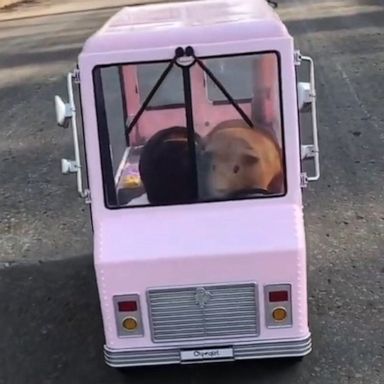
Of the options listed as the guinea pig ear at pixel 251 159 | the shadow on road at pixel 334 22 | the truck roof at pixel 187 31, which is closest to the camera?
the truck roof at pixel 187 31

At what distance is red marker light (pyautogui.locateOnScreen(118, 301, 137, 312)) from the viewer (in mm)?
4699

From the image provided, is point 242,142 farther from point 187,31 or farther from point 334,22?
point 334,22

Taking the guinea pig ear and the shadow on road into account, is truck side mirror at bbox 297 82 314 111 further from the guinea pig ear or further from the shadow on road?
the shadow on road

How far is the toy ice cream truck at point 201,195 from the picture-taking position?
459cm

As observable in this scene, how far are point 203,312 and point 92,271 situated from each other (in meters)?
2.11

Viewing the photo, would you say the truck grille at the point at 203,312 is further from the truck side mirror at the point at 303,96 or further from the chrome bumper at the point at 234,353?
the truck side mirror at the point at 303,96

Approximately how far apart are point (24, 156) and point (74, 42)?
1019cm

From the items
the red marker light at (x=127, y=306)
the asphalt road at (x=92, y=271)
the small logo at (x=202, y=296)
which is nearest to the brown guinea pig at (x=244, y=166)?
the small logo at (x=202, y=296)

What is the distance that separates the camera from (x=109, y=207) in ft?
15.8

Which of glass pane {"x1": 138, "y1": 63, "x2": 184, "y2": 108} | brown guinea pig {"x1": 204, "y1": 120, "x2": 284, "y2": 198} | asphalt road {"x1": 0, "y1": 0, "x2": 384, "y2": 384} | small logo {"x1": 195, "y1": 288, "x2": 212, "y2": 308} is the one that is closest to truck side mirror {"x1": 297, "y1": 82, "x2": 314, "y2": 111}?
brown guinea pig {"x1": 204, "y1": 120, "x2": 284, "y2": 198}

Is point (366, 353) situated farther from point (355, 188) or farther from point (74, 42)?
point (74, 42)

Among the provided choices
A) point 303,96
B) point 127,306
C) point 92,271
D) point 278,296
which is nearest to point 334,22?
point 92,271

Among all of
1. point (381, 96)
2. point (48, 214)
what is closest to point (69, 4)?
point (381, 96)

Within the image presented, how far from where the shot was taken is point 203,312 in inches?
184
